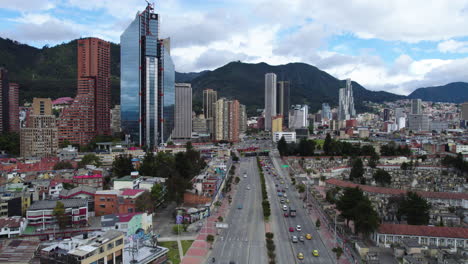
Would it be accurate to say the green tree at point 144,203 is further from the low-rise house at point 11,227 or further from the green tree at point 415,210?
the green tree at point 415,210

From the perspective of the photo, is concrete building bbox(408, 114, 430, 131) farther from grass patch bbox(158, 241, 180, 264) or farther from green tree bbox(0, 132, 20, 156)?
grass patch bbox(158, 241, 180, 264)

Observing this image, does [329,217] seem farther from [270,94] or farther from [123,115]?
[270,94]

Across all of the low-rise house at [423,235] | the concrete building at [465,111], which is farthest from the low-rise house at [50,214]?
the concrete building at [465,111]

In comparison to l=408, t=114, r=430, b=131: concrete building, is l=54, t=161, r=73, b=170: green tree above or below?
below

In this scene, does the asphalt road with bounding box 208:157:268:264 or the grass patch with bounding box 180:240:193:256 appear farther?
the grass patch with bounding box 180:240:193:256

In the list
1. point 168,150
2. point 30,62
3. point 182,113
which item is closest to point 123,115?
point 168,150

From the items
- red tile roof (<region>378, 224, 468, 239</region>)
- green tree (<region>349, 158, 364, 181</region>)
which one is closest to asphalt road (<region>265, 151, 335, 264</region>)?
red tile roof (<region>378, 224, 468, 239</region>)

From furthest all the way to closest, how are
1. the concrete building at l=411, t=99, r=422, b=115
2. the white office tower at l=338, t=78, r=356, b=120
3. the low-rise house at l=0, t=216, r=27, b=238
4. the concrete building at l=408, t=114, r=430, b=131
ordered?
1. the white office tower at l=338, t=78, r=356, b=120
2. the concrete building at l=411, t=99, r=422, b=115
3. the concrete building at l=408, t=114, r=430, b=131
4. the low-rise house at l=0, t=216, r=27, b=238

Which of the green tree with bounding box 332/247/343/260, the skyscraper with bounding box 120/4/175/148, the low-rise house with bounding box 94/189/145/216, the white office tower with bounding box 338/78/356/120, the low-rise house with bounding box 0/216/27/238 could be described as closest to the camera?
the green tree with bounding box 332/247/343/260
